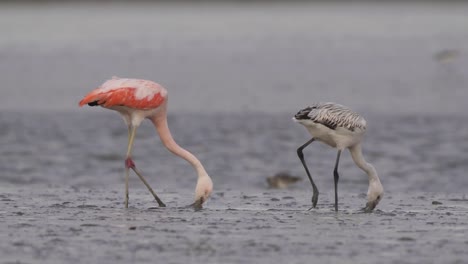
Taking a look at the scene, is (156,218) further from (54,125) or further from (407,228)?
(54,125)

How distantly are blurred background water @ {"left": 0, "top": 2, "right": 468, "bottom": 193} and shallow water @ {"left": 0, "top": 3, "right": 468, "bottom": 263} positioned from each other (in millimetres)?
51

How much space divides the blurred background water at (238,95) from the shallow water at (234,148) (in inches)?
2.0

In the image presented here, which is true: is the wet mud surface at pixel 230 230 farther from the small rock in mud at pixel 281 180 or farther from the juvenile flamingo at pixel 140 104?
the small rock in mud at pixel 281 180

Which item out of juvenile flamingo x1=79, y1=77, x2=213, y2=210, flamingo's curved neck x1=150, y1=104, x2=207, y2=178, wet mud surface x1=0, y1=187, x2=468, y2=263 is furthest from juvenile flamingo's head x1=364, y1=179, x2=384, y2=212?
flamingo's curved neck x1=150, y1=104, x2=207, y2=178

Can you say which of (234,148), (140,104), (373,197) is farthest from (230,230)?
(234,148)

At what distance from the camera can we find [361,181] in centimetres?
1464

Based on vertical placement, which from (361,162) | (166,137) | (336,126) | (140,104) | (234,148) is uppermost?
(140,104)

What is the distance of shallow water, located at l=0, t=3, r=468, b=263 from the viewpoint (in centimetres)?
877

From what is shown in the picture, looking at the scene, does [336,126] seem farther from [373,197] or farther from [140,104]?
[140,104]

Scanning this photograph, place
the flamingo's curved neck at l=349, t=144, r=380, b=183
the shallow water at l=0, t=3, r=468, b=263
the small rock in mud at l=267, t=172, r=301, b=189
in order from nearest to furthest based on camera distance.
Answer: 1. the shallow water at l=0, t=3, r=468, b=263
2. the flamingo's curved neck at l=349, t=144, r=380, b=183
3. the small rock in mud at l=267, t=172, r=301, b=189

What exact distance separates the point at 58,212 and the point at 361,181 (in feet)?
17.1

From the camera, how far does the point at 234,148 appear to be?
1688 centimetres

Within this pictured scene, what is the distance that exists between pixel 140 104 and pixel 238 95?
12.2 m

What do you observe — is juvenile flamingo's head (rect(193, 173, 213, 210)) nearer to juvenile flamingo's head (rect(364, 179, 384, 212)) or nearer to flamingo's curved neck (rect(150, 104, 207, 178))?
flamingo's curved neck (rect(150, 104, 207, 178))
